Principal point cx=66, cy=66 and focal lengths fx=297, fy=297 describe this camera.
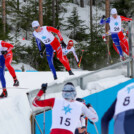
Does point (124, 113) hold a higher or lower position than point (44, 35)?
lower

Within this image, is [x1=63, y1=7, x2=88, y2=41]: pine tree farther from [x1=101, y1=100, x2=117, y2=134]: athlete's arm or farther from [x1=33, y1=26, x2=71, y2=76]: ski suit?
[x1=101, y1=100, x2=117, y2=134]: athlete's arm

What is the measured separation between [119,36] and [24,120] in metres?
5.49

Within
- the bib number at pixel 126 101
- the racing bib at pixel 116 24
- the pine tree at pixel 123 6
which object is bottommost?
the bib number at pixel 126 101

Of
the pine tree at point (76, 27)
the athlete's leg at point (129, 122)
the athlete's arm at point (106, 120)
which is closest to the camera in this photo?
the athlete's leg at point (129, 122)

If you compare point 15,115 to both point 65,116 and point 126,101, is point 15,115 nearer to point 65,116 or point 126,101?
point 65,116

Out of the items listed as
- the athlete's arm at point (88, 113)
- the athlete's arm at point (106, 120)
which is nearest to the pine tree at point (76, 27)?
the athlete's arm at point (88, 113)

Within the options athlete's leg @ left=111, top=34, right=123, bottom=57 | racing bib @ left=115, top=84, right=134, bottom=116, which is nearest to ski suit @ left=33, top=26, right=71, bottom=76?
athlete's leg @ left=111, top=34, right=123, bottom=57

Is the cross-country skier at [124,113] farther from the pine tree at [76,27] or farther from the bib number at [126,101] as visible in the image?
the pine tree at [76,27]

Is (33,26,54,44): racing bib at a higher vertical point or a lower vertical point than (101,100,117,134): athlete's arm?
higher

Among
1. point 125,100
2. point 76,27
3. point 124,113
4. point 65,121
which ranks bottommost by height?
point 65,121

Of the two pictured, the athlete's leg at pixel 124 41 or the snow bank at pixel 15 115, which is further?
the athlete's leg at pixel 124 41

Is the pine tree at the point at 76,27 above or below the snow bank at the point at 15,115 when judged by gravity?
above

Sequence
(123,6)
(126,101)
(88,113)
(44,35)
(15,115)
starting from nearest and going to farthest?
(126,101) < (88,113) < (15,115) < (44,35) < (123,6)

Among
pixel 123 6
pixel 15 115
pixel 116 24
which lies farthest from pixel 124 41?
pixel 123 6
